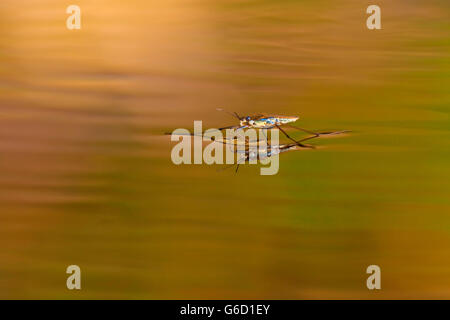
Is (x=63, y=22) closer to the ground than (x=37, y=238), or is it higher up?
higher up

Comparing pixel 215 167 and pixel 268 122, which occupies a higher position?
pixel 268 122

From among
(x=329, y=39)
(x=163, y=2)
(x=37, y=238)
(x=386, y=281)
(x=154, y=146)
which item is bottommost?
(x=386, y=281)

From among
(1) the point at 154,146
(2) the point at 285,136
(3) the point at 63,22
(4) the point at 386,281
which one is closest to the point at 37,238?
(1) the point at 154,146

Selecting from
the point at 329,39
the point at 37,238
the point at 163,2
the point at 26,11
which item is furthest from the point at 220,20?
the point at 37,238

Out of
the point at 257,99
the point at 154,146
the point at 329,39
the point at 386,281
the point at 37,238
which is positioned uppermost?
the point at 329,39

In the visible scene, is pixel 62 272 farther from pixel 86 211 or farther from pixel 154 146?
pixel 154 146

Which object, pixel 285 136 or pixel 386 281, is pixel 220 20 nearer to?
pixel 285 136
